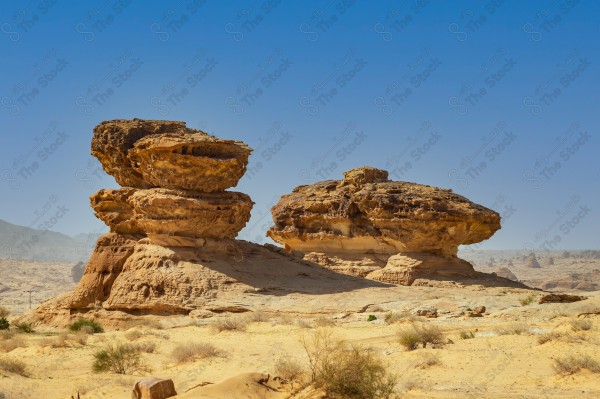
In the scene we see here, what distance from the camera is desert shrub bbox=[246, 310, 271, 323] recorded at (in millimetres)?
20812

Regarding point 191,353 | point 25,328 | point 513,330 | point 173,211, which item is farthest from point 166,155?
point 513,330

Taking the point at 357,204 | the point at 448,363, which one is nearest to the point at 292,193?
the point at 357,204

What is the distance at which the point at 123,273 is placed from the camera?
24.7 metres

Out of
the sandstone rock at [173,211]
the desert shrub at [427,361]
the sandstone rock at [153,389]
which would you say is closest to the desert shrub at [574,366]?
the desert shrub at [427,361]

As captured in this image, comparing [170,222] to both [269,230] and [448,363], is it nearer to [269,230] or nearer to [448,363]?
[269,230]

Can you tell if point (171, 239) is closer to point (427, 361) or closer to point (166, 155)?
point (166, 155)

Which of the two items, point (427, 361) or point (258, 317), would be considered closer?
point (427, 361)

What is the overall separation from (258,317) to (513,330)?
317 inches

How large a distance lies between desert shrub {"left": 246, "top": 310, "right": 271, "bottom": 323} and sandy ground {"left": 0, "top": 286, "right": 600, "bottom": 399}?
187 millimetres

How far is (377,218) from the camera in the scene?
3158 centimetres

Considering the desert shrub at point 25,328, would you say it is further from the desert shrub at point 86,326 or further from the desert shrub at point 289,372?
the desert shrub at point 289,372

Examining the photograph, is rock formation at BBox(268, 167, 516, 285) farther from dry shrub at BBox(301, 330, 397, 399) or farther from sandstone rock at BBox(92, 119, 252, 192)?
dry shrub at BBox(301, 330, 397, 399)

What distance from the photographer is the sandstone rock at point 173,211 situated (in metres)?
24.5

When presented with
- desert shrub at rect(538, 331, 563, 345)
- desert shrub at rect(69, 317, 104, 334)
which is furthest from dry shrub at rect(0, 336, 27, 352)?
desert shrub at rect(538, 331, 563, 345)
